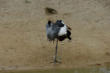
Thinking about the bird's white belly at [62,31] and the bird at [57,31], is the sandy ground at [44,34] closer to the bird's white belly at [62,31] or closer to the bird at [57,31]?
the bird at [57,31]

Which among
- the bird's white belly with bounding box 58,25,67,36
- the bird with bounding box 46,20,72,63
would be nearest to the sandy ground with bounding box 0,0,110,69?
the bird with bounding box 46,20,72,63

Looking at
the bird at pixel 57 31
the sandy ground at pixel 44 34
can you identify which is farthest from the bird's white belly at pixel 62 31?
the sandy ground at pixel 44 34

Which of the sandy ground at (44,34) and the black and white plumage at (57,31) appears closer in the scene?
the black and white plumage at (57,31)

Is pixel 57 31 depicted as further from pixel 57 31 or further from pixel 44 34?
pixel 44 34

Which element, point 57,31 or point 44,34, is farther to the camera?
point 44,34

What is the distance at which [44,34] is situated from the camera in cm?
1179

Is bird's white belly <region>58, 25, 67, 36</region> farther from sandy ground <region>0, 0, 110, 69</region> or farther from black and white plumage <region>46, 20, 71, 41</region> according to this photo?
sandy ground <region>0, 0, 110, 69</region>

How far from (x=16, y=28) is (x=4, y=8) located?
4.16ft

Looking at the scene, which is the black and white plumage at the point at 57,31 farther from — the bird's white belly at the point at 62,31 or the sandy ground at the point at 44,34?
the sandy ground at the point at 44,34

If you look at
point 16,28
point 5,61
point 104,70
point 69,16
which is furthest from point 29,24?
point 104,70

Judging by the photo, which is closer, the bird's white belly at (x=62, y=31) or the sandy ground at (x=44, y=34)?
the bird's white belly at (x=62, y=31)

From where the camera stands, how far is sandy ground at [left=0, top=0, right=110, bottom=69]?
10.6 metres

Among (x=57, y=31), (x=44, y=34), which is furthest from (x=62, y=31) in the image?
(x=44, y=34)

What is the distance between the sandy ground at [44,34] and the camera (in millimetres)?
10578
